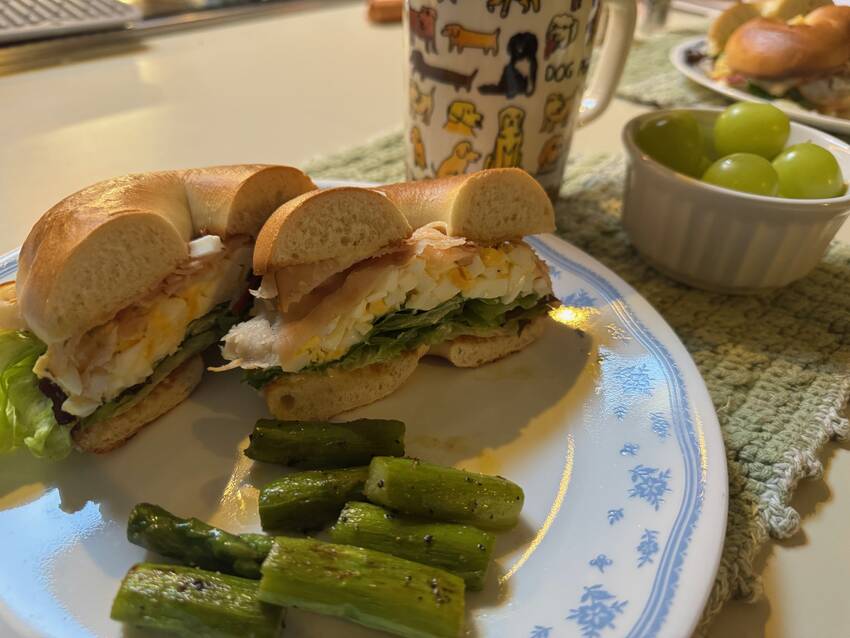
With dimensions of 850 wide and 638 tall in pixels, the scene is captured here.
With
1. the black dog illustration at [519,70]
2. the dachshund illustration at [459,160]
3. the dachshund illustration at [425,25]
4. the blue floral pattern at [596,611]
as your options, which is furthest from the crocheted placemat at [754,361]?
the dachshund illustration at [425,25]

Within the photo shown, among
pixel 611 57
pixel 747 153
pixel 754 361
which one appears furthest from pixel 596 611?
pixel 611 57

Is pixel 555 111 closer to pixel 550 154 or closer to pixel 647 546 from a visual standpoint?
pixel 550 154

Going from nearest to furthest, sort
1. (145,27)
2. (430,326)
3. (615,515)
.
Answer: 1. (615,515)
2. (430,326)
3. (145,27)

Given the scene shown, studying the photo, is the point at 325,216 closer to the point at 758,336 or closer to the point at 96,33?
the point at 758,336

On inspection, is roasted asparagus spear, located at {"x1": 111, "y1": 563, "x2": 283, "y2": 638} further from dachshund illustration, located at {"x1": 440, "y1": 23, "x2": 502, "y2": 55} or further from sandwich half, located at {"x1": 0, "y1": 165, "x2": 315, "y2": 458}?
dachshund illustration, located at {"x1": 440, "y1": 23, "x2": 502, "y2": 55}

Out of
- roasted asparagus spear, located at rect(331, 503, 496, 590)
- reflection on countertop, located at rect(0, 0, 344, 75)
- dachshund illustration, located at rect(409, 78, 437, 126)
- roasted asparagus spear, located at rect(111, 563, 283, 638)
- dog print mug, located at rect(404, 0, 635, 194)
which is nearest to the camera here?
roasted asparagus spear, located at rect(111, 563, 283, 638)

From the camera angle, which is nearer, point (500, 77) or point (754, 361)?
point (754, 361)

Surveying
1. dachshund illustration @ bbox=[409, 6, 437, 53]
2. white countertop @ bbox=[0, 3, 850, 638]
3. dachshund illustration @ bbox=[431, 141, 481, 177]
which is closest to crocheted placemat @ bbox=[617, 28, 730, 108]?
white countertop @ bbox=[0, 3, 850, 638]
